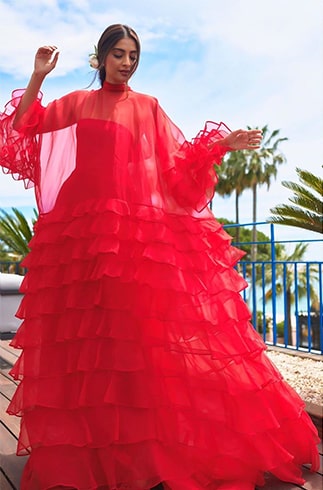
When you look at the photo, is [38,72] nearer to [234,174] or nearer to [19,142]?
[19,142]

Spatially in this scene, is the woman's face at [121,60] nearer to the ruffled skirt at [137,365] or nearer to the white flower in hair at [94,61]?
the white flower in hair at [94,61]

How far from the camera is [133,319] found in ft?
5.03

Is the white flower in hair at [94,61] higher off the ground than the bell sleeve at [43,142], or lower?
higher

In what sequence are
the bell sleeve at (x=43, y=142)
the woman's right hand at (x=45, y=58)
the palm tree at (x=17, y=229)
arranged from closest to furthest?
the woman's right hand at (x=45, y=58), the bell sleeve at (x=43, y=142), the palm tree at (x=17, y=229)

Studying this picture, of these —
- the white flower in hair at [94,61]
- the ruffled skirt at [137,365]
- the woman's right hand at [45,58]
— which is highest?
the white flower in hair at [94,61]

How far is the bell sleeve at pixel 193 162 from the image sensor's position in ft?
5.41

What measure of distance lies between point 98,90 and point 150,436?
1071 mm

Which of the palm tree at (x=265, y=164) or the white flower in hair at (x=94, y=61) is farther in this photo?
the palm tree at (x=265, y=164)

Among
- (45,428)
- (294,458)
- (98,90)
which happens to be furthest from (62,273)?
(294,458)

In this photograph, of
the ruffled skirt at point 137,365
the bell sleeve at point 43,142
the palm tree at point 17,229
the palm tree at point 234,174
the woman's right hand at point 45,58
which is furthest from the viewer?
the palm tree at point 234,174

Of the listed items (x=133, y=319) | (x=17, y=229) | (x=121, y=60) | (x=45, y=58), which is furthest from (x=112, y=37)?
(x=17, y=229)

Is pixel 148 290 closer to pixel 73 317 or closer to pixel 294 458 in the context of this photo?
pixel 73 317

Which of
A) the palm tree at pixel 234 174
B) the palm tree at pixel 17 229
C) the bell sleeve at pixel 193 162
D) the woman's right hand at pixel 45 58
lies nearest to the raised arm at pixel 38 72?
the woman's right hand at pixel 45 58

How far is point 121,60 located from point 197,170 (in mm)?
412
